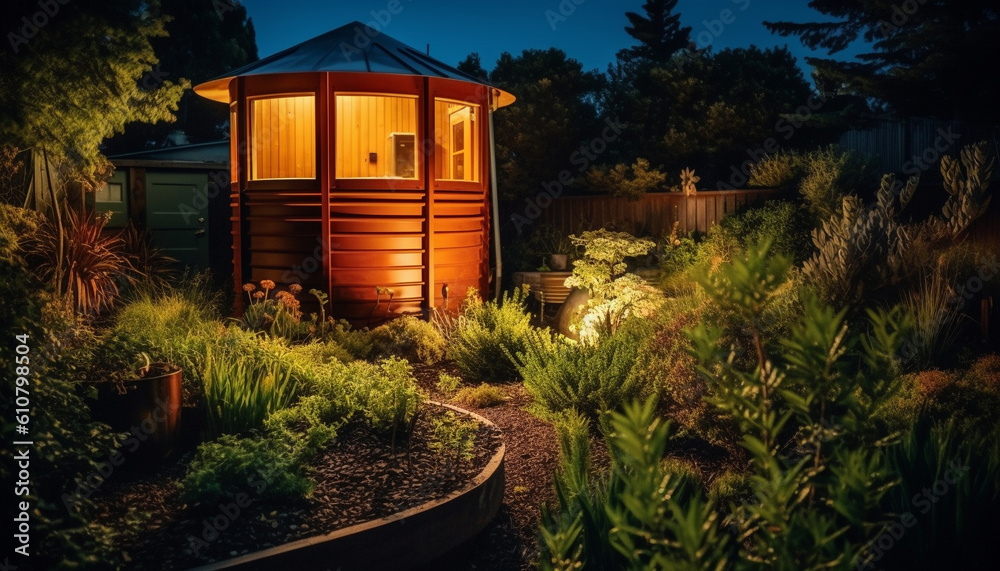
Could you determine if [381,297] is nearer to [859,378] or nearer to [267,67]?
[267,67]

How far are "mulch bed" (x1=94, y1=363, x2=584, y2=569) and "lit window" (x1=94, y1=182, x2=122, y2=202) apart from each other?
33.1 feet

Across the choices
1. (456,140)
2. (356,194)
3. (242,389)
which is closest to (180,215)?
(456,140)

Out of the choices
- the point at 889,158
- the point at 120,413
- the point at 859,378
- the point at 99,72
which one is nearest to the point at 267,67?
the point at 99,72

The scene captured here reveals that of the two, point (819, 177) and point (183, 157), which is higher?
point (183, 157)

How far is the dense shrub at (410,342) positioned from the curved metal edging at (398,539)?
4.07 meters

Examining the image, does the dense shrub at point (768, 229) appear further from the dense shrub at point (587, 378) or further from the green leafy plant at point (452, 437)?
the green leafy plant at point (452, 437)

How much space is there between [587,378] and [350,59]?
216 inches

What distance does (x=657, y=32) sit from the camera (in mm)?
26797

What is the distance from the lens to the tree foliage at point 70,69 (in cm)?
623

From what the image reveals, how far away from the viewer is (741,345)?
5.77 metres

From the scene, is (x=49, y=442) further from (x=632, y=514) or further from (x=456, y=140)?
(x=456, y=140)

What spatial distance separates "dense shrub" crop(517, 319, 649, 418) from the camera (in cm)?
568

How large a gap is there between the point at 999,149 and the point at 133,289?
48.8 feet

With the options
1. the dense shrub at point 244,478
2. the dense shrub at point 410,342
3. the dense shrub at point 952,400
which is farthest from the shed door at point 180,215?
the dense shrub at point 952,400
